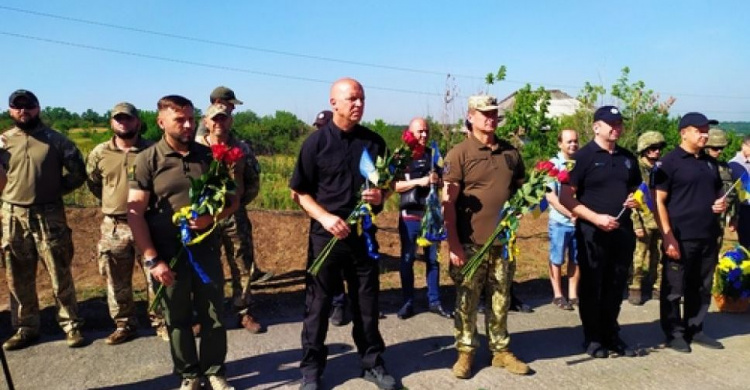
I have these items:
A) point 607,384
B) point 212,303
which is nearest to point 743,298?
point 607,384

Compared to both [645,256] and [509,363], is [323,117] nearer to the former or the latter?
[509,363]

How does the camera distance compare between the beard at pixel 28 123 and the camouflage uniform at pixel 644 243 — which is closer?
the beard at pixel 28 123

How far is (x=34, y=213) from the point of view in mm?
4797

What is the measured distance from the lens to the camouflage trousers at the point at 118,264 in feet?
16.2

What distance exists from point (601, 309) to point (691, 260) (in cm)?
101

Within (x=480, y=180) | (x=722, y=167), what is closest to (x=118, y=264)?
(x=480, y=180)

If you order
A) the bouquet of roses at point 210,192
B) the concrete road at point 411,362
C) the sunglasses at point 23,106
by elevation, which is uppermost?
the sunglasses at point 23,106

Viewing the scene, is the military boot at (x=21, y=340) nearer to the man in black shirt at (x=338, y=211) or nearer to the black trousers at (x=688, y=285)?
the man in black shirt at (x=338, y=211)

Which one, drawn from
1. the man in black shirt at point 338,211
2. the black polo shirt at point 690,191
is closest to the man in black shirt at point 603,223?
→ the black polo shirt at point 690,191

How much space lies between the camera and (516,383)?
4387mm

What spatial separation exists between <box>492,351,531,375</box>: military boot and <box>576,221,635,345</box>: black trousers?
0.90m

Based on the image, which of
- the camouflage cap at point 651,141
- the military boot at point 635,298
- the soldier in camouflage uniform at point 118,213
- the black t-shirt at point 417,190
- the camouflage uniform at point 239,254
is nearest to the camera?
the soldier in camouflage uniform at point 118,213

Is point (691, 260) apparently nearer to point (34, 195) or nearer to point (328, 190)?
point (328, 190)

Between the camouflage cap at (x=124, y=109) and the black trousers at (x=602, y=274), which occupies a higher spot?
the camouflage cap at (x=124, y=109)
